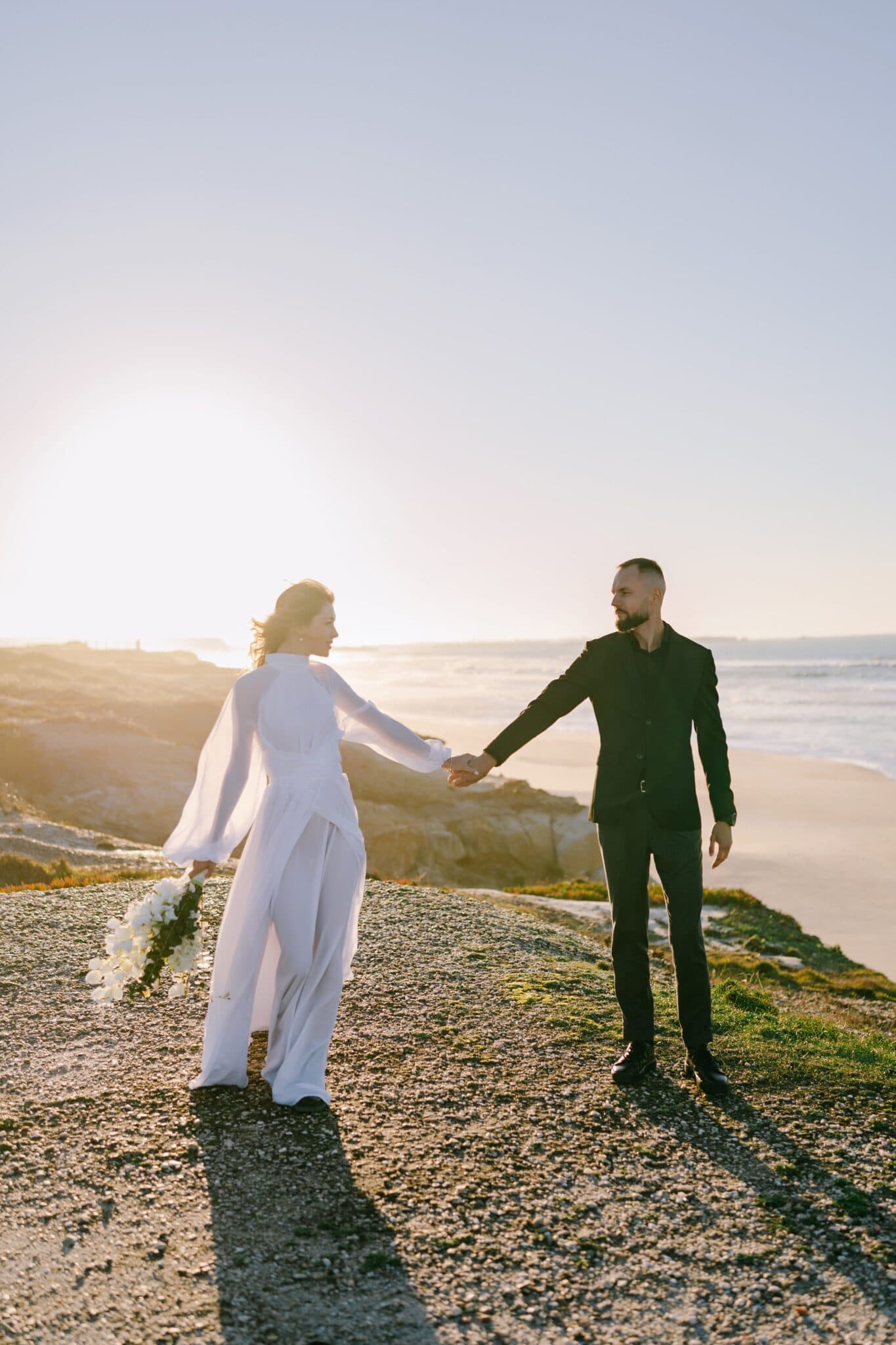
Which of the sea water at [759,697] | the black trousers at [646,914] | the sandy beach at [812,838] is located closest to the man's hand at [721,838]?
the black trousers at [646,914]

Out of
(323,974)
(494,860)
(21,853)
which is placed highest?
(323,974)

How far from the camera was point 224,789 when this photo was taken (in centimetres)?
550

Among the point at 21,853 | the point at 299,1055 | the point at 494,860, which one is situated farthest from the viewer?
the point at 494,860

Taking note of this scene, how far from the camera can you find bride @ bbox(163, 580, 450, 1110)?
17.5 ft

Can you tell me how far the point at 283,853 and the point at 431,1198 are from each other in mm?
1827

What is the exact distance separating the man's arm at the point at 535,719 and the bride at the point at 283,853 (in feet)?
3.51

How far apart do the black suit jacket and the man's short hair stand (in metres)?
0.33

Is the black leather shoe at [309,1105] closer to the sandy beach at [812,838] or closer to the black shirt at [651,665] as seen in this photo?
the black shirt at [651,665]

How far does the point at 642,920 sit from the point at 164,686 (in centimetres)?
4152

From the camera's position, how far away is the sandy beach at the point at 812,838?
50.8ft

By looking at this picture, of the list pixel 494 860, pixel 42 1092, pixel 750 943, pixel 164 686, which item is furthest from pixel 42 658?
pixel 42 1092

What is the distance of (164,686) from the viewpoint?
44.9 meters

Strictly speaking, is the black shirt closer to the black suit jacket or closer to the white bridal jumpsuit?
the black suit jacket

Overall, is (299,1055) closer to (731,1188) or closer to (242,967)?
(242,967)
